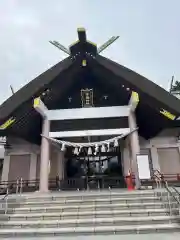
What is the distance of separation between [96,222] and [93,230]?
411 mm

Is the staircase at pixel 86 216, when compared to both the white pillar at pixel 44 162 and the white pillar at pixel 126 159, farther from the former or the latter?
the white pillar at pixel 126 159

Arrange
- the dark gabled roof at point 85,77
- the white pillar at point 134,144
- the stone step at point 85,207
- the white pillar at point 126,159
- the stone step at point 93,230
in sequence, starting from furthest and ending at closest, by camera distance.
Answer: the white pillar at point 126,159
the dark gabled roof at point 85,77
the white pillar at point 134,144
the stone step at point 85,207
the stone step at point 93,230

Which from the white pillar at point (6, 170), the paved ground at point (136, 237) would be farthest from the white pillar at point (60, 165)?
the paved ground at point (136, 237)

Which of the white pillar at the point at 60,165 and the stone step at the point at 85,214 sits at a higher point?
the white pillar at the point at 60,165

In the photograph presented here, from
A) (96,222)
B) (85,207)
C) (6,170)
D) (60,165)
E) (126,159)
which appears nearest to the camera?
(96,222)

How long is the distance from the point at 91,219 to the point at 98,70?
6913 mm

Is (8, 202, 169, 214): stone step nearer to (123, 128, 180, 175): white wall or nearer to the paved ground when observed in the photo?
the paved ground

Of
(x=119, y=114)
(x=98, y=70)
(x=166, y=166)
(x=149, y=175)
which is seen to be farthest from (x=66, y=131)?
(x=166, y=166)

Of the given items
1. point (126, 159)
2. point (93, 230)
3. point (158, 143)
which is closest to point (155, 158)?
point (158, 143)

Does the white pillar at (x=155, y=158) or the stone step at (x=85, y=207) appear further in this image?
the white pillar at (x=155, y=158)

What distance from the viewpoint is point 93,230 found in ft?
16.9

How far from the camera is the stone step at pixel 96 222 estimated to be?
5.47 meters

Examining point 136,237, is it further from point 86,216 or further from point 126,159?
point 126,159

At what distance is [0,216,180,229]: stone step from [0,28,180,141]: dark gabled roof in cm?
486
